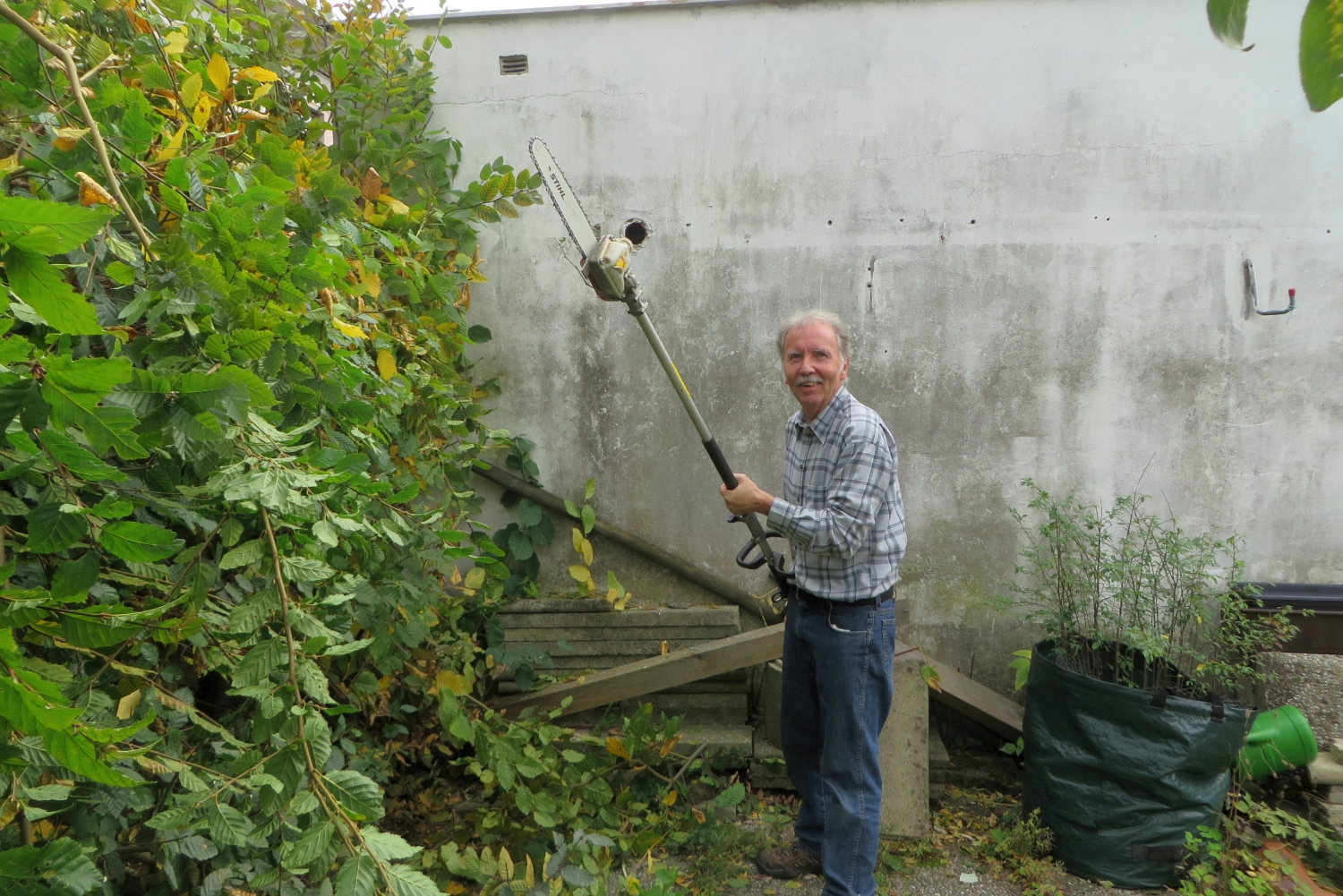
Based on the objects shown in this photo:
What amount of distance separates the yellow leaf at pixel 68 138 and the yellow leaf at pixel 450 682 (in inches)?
78.2

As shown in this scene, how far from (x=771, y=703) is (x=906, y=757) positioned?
647 millimetres

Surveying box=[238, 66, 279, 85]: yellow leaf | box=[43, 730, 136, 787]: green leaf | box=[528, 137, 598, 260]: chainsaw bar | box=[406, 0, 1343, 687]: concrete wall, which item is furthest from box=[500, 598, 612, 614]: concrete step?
box=[43, 730, 136, 787]: green leaf

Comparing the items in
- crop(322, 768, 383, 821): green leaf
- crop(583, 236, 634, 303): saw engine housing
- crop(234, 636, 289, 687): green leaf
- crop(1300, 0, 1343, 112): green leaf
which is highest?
crop(583, 236, 634, 303): saw engine housing

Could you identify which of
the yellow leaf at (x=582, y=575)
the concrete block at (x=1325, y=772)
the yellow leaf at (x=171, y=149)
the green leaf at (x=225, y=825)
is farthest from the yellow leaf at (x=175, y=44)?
the concrete block at (x=1325, y=772)

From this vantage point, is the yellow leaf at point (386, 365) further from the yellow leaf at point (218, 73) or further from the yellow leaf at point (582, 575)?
the yellow leaf at point (582, 575)

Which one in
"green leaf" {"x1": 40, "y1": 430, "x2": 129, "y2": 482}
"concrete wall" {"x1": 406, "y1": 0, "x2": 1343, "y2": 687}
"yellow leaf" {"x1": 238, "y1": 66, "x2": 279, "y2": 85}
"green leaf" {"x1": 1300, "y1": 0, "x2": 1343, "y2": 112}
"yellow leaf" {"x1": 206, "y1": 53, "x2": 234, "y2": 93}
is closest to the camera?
"green leaf" {"x1": 1300, "y1": 0, "x2": 1343, "y2": 112}

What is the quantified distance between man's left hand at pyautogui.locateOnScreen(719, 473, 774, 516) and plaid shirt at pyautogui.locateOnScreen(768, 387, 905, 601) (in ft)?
0.18

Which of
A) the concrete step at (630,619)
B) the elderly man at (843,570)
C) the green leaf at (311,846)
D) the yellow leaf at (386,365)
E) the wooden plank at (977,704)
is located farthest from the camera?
the concrete step at (630,619)

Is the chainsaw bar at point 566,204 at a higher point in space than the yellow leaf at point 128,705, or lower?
higher

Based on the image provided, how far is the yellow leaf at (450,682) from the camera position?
274cm

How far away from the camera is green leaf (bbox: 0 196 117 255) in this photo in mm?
600

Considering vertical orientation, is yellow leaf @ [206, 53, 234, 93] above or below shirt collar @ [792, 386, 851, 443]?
A: above

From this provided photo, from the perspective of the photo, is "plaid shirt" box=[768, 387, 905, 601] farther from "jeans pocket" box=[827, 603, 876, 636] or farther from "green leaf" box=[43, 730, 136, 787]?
"green leaf" box=[43, 730, 136, 787]

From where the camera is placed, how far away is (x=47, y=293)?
2.12 ft
